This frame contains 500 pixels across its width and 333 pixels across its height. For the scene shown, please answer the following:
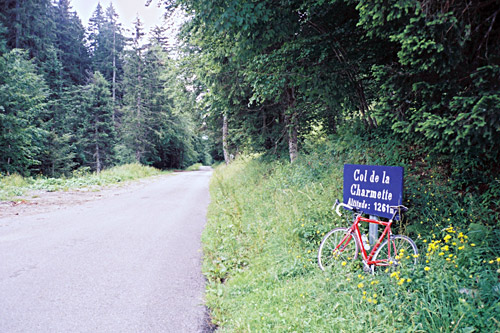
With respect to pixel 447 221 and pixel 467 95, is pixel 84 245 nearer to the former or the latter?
pixel 447 221

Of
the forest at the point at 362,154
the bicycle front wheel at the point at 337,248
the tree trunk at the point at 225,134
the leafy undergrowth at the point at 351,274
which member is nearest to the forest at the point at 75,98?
the tree trunk at the point at 225,134

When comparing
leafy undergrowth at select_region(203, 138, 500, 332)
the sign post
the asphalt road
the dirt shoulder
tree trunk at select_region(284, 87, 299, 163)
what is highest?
tree trunk at select_region(284, 87, 299, 163)

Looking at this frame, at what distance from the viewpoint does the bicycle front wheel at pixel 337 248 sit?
3477 mm

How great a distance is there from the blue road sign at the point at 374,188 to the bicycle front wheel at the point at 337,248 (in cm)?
42

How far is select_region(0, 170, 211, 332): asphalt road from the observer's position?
306 centimetres

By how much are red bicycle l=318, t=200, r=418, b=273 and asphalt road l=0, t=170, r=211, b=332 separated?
1729mm

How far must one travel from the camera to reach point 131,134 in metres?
31.8

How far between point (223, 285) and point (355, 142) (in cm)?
399

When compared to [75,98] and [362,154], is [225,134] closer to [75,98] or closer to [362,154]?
[362,154]

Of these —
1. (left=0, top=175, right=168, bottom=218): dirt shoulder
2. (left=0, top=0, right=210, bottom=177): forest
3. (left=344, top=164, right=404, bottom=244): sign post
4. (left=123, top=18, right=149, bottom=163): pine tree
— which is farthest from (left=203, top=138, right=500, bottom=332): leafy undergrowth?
(left=123, top=18, right=149, bottom=163): pine tree

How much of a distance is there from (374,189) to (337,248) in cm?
89

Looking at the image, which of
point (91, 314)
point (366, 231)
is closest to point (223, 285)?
point (91, 314)

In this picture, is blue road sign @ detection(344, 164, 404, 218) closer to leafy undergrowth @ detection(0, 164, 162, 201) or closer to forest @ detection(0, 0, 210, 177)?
forest @ detection(0, 0, 210, 177)

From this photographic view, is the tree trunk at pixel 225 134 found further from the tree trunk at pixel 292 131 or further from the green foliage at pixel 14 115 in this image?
the green foliage at pixel 14 115
